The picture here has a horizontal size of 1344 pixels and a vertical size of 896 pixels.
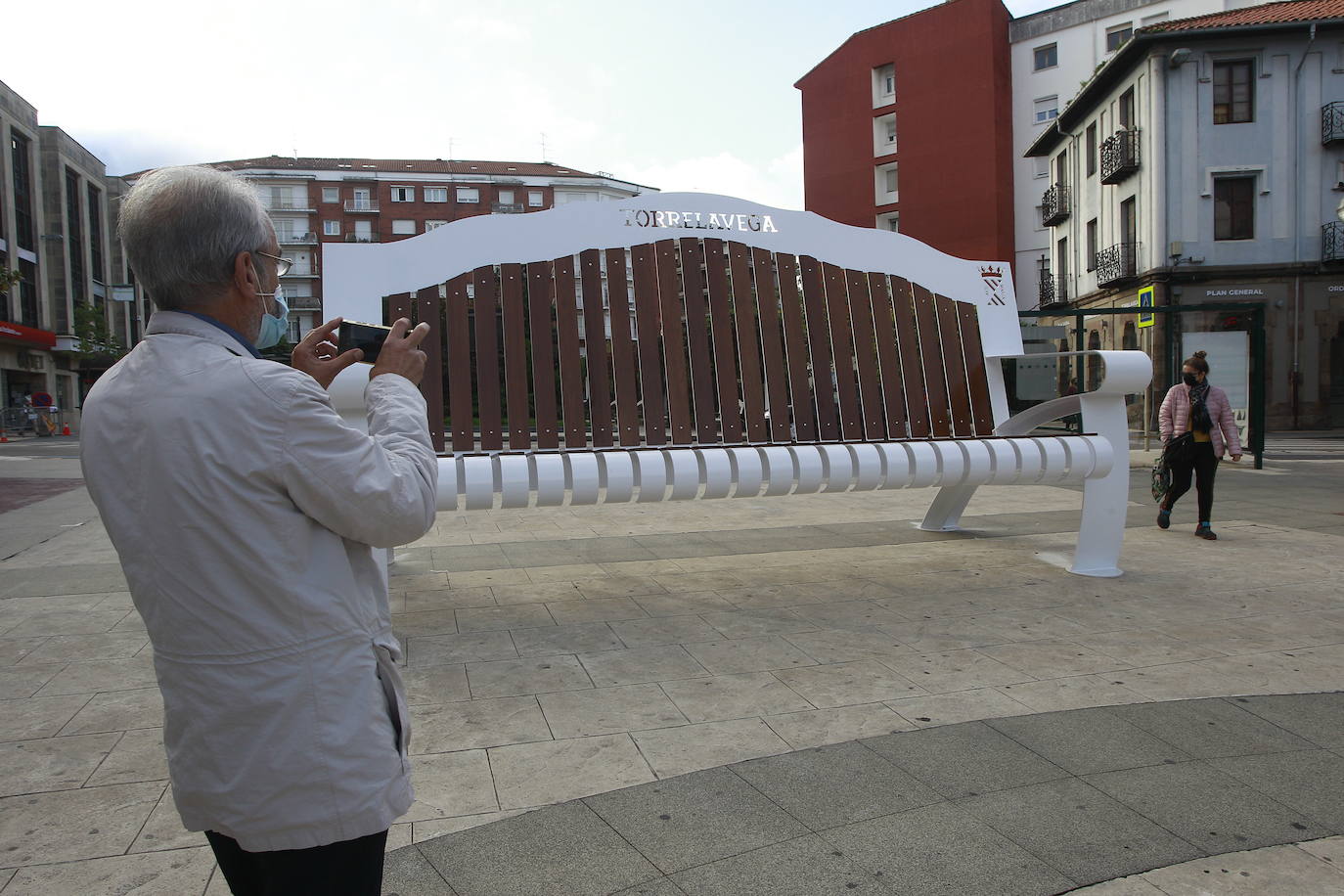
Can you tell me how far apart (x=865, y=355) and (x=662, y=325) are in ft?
4.08

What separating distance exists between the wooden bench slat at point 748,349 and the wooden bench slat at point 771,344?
5 cm

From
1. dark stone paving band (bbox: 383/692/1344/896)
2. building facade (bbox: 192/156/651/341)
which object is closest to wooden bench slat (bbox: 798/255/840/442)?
dark stone paving band (bbox: 383/692/1344/896)

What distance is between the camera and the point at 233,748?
1.30 meters

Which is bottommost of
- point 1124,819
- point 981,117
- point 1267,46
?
point 1124,819

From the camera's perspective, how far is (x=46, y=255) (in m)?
43.9

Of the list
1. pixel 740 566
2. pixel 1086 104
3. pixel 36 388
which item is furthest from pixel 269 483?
pixel 36 388

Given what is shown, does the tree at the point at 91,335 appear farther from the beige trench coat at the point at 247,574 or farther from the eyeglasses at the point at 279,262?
the beige trench coat at the point at 247,574

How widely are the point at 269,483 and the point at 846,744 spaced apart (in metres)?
2.22

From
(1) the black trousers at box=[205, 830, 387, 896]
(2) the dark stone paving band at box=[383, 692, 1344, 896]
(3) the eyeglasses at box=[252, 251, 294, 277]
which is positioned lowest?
(2) the dark stone paving band at box=[383, 692, 1344, 896]

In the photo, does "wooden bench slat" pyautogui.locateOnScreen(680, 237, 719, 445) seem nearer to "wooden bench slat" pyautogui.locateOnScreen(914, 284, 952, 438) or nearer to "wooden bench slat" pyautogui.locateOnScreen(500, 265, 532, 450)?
"wooden bench slat" pyautogui.locateOnScreen(500, 265, 532, 450)

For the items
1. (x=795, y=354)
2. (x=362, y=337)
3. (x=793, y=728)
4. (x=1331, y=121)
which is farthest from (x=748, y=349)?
(x=1331, y=121)

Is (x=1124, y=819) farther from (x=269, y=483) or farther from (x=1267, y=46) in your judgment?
(x=1267, y=46)

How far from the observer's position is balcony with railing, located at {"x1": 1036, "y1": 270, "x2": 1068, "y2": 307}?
35022 millimetres

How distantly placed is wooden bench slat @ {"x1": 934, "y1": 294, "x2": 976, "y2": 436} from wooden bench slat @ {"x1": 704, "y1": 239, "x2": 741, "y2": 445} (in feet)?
4.73
